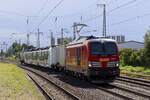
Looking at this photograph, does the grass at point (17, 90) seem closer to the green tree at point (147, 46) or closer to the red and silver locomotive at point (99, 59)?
the red and silver locomotive at point (99, 59)

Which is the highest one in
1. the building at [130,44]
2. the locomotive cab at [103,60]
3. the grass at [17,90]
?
the building at [130,44]

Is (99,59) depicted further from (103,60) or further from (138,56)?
(138,56)

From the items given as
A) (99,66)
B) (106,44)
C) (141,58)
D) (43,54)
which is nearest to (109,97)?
(99,66)

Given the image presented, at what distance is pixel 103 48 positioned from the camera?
56.0 feet

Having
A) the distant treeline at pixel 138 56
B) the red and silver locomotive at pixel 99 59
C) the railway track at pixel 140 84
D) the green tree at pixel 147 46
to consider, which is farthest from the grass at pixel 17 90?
the distant treeline at pixel 138 56

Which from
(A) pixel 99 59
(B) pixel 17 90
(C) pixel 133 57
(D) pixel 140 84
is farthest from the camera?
(C) pixel 133 57

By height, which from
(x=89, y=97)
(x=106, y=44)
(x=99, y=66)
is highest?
(x=106, y=44)

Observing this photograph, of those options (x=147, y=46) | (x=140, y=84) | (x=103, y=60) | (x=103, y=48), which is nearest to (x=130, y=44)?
(x=147, y=46)

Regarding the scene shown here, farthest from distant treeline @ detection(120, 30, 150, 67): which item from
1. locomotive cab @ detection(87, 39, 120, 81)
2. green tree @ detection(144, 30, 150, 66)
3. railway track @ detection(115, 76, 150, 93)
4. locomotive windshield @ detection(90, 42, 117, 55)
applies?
locomotive cab @ detection(87, 39, 120, 81)

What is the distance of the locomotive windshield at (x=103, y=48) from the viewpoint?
16.9 metres

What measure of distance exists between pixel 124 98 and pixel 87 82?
6781 millimetres

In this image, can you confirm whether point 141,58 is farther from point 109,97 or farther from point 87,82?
point 109,97

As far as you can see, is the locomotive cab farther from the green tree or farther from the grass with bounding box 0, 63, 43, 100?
the green tree

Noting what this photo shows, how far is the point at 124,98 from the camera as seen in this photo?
38.6 ft
